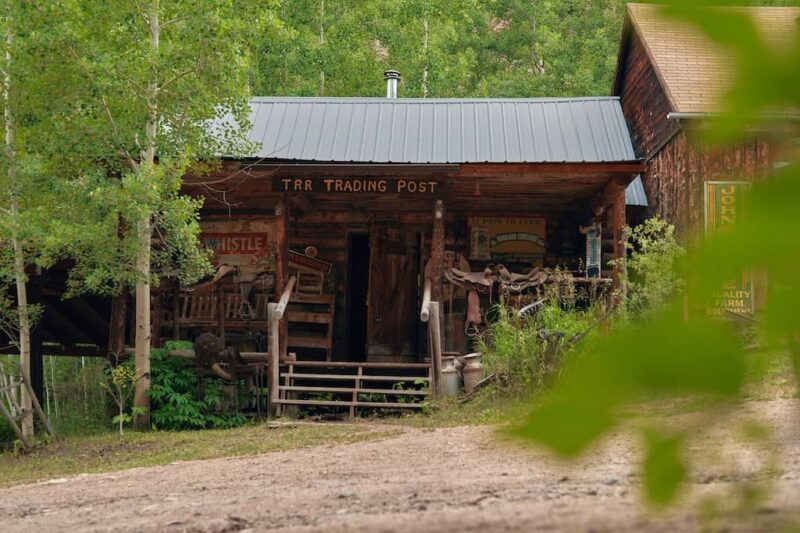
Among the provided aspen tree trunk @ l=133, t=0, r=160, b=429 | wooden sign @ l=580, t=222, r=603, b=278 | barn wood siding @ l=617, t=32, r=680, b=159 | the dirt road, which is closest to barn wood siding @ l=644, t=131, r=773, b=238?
barn wood siding @ l=617, t=32, r=680, b=159

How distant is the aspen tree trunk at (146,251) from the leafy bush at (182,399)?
17 centimetres

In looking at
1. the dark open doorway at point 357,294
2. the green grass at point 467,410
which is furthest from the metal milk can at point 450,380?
the dark open doorway at point 357,294

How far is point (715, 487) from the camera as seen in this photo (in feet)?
1.96

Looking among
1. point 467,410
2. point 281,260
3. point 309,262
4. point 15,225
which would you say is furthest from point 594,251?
point 15,225

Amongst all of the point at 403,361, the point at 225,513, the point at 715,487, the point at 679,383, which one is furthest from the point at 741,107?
the point at 403,361

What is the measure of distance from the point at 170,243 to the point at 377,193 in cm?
292

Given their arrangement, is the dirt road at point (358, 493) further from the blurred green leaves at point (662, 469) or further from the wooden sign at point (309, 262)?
the wooden sign at point (309, 262)

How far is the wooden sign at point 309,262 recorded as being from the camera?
1250 centimetres

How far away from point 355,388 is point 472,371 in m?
1.42

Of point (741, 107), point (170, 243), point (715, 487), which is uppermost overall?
point (170, 243)

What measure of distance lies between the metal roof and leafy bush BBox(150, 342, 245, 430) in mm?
2866

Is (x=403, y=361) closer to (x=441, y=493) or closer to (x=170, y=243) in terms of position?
(x=170, y=243)

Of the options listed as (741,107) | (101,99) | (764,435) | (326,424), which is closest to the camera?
(741,107)

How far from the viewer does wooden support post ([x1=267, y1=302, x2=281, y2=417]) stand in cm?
1045
